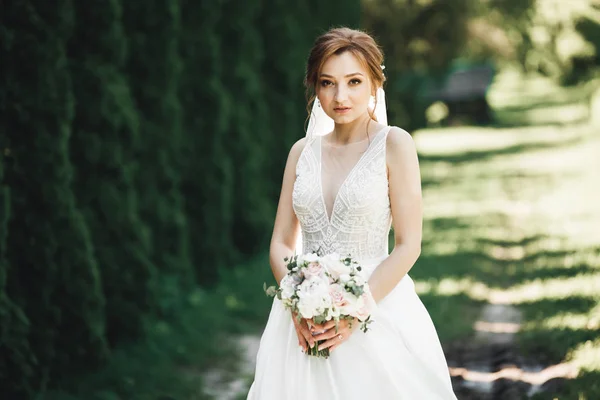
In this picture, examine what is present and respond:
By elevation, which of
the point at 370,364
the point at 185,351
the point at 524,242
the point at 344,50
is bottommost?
the point at 370,364

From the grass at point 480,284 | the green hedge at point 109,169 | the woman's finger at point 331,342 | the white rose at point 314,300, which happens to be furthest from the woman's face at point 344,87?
the grass at point 480,284

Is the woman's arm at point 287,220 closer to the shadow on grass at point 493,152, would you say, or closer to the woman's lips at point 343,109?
the woman's lips at point 343,109

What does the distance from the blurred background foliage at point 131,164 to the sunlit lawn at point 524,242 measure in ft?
7.25

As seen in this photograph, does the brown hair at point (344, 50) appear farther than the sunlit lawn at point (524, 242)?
No

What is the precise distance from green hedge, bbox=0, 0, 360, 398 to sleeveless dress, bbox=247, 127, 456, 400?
214cm

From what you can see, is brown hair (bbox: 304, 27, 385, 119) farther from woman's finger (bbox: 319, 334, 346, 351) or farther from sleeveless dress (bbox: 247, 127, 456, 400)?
woman's finger (bbox: 319, 334, 346, 351)

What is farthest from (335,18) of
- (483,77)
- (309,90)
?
(483,77)

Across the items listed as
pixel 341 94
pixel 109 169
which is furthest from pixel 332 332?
pixel 109 169

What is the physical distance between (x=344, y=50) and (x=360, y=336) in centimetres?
112

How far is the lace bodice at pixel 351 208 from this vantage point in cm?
332

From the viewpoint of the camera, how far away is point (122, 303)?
20.7 feet

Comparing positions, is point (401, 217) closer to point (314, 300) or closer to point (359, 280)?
point (359, 280)

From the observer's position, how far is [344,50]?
3.28 metres

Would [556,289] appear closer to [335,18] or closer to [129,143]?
[129,143]
